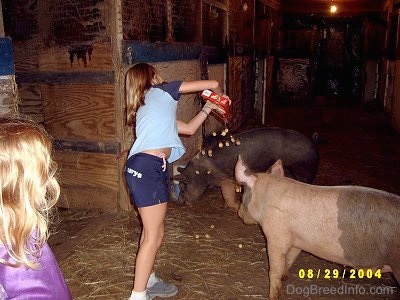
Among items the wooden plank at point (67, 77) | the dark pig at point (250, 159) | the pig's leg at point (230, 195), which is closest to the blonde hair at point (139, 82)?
the wooden plank at point (67, 77)

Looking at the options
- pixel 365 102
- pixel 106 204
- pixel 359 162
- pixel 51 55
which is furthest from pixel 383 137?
pixel 51 55

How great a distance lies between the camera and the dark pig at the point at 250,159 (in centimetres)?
577

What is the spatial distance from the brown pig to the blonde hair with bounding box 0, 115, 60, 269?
7.11 ft

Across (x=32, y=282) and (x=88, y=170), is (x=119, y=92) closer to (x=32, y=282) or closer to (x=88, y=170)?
(x=88, y=170)

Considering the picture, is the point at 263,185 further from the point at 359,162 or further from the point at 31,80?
the point at 359,162

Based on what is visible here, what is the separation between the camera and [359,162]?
8062mm

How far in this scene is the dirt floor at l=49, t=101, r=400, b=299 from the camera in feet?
11.8

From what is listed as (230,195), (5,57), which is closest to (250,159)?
(230,195)

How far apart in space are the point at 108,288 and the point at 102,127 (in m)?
2.28

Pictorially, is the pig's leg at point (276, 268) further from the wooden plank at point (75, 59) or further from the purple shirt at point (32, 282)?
the wooden plank at point (75, 59)

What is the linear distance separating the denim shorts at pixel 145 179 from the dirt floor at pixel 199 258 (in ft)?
3.68

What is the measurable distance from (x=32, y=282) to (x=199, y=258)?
302 centimetres

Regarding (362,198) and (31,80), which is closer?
(362,198)

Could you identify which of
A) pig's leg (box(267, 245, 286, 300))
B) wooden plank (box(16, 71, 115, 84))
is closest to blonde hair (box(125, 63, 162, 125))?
pig's leg (box(267, 245, 286, 300))
